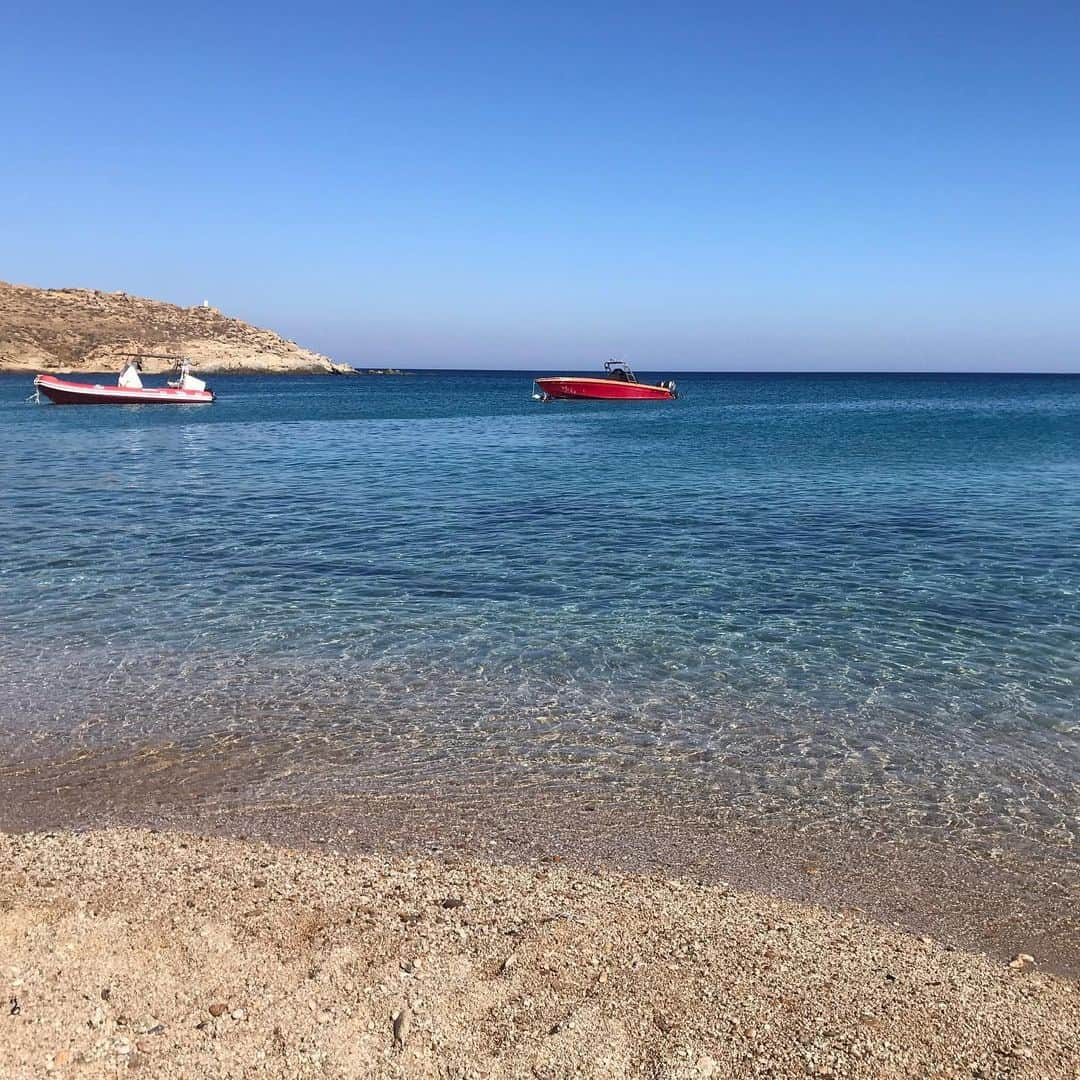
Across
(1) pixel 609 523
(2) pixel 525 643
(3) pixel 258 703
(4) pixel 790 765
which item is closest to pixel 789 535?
(1) pixel 609 523

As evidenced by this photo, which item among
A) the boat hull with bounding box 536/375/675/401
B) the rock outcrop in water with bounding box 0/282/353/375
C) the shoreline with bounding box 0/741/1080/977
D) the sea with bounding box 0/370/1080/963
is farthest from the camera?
the rock outcrop in water with bounding box 0/282/353/375

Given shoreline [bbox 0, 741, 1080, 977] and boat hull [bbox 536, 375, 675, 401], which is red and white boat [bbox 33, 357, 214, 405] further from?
shoreline [bbox 0, 741, 1080, 977]

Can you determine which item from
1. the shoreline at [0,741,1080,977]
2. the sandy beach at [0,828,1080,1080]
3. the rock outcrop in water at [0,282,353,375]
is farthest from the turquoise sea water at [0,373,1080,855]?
the rock outcrop in water at [0,282,353,375]

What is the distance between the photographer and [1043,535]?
797 inches

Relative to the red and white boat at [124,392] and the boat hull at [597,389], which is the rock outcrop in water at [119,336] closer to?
the red and white boat at [124,392]

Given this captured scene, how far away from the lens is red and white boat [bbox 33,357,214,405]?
65000 millimetres

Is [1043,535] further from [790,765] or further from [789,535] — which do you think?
[790,765]

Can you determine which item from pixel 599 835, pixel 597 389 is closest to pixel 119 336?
pixel 597 389

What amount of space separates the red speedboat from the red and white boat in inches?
1246

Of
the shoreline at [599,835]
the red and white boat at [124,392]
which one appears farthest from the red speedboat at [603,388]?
the shoreline at [599,835]

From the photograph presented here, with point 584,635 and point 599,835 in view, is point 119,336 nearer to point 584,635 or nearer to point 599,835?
point 584,635

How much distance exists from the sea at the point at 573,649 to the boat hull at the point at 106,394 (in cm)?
4237

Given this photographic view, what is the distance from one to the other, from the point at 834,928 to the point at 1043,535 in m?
17.7

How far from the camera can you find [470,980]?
5.19m
